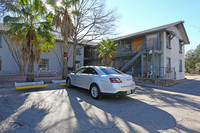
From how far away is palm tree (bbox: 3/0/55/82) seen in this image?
26.4 ft

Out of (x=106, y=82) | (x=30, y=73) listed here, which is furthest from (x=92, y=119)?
(x=30, y=73)

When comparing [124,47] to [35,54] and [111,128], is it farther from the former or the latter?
[111,128]

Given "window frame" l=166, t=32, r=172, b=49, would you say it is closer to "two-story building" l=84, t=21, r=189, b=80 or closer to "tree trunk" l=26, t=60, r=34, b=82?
"two-story building" l=84, t=21, r=189, b=80

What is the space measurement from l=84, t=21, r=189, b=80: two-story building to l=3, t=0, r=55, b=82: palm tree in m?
8.70

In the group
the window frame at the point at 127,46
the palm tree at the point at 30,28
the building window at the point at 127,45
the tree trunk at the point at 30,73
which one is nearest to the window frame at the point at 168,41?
the window frame at the point at 127,46

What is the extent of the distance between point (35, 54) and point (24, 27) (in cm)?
202

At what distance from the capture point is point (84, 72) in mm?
6559

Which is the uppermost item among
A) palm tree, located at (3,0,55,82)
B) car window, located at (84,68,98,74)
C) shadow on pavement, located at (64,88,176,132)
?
palm tree, located at (3,0,55,82)

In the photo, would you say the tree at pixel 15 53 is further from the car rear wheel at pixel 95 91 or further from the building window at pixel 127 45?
the building window at pixel 127 45

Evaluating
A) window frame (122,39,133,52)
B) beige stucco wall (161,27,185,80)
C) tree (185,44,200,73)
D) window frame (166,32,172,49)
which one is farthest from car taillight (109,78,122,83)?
tree (185,44,200,73)

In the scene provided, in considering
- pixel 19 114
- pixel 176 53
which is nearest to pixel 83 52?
pixel 176 53

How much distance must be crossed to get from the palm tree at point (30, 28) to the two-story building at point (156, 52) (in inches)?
343

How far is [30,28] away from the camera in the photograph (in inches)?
339

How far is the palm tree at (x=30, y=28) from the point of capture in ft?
26.4
